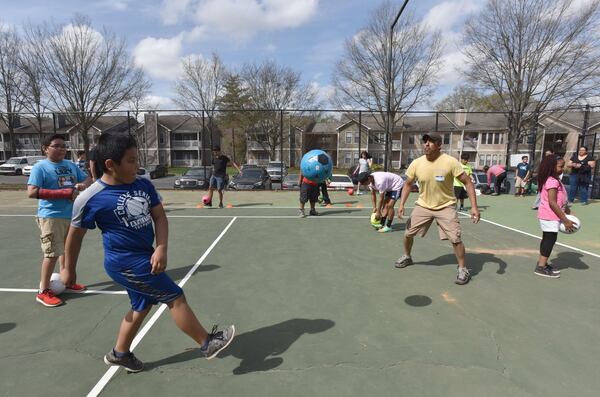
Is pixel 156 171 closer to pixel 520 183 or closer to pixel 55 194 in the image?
pixel 520 183

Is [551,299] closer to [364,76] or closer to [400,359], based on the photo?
[400,359]

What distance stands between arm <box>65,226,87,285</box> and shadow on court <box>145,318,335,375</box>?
98 centimetres

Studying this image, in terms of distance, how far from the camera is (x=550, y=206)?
4.42 meters

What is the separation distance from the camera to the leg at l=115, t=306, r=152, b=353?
258cm

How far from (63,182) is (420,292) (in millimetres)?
4437

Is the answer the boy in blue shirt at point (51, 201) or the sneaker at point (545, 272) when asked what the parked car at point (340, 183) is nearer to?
the sneaker at point (545, 272)

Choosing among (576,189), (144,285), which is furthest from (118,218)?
(576,189)

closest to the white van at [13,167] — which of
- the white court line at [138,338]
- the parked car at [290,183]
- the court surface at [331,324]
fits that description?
the parked car at [290,183]

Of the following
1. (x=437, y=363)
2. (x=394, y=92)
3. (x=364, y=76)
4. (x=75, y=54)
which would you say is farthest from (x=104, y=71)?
(x=437, y=363)

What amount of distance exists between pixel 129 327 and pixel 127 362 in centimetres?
31

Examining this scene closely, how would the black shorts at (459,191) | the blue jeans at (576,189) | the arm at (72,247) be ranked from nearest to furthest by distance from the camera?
1. the arm at (72,247)
2. the black shorts at (459,191)
3. the blue jeans at (576,189)

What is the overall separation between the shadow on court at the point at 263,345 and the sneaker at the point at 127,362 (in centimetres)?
10

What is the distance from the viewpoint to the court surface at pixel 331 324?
2604mm

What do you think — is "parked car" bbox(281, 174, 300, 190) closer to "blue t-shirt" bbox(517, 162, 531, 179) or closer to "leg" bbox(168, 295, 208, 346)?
"blue t-shirt" bbox(517, 162, 531, 179)
